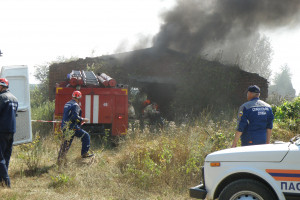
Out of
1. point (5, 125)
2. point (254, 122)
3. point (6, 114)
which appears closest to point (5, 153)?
point (5, 125)

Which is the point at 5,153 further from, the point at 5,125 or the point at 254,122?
the point at 254,122

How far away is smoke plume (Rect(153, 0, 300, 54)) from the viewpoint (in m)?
18.4

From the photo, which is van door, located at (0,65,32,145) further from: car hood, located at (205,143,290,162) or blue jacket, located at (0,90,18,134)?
car hood, located at (205,143,290,162)

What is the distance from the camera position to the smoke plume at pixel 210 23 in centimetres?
1839

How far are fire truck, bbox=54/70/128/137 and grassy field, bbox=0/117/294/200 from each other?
7.14ft

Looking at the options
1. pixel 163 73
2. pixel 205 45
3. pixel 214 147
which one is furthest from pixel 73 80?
pixel 205 45

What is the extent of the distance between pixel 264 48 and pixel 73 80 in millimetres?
50429

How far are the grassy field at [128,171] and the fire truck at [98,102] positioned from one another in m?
2.18

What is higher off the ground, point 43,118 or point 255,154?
point 255,154

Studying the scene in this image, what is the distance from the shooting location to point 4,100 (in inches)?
205

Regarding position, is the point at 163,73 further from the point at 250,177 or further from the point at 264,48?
the point at 264,48

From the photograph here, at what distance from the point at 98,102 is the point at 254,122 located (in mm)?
5724

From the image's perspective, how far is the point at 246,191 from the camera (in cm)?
352

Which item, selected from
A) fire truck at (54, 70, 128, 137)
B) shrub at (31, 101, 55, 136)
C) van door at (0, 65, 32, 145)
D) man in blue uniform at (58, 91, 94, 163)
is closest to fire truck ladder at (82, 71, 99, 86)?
fire truck at (54, 70, 128, 137)
